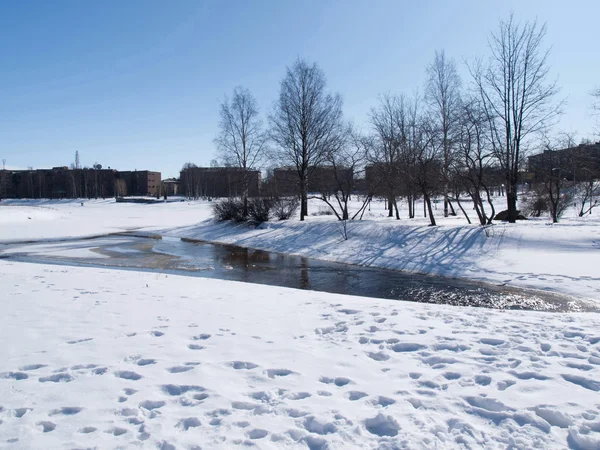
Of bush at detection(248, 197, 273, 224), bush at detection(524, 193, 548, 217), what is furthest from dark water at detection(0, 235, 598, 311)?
bush at detection(524, 193, 548, 217)

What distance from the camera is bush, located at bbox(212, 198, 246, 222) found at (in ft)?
108

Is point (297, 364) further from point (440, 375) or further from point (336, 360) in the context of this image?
point (440, 375)

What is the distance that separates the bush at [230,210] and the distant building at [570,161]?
2131 centimetres

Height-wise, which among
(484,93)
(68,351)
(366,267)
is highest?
(484,93)

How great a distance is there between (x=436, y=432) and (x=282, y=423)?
1.38 m

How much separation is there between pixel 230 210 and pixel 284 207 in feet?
16.5

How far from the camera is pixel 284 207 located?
32188mm


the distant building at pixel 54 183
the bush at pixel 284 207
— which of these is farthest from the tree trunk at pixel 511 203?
the distant building at pixel 54 183

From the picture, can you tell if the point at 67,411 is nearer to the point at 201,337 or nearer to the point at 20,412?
the point at 20,412

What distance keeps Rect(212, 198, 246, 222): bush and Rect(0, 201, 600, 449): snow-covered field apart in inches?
913

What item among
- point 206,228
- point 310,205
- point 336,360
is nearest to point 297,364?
Answer: point 336,360

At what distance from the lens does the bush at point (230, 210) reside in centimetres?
3284

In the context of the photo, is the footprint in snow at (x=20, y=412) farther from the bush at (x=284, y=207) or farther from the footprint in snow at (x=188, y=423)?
the bush at (x=284, y=207)

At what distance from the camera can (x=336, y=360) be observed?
17.0 ft
